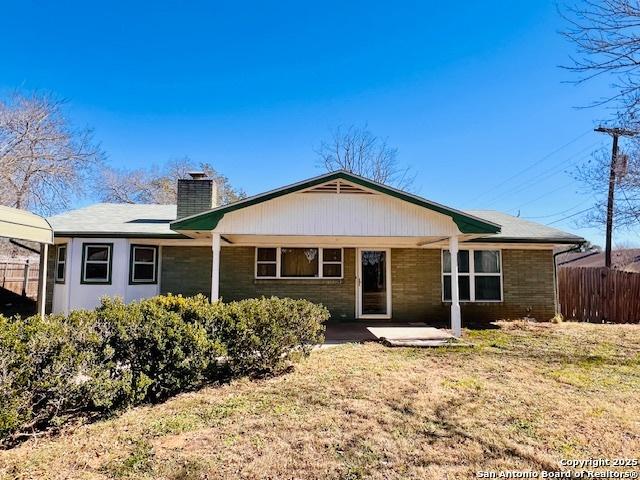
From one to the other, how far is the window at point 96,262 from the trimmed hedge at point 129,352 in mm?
6231

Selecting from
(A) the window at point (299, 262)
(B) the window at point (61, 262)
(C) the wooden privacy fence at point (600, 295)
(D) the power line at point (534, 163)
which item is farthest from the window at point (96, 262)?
(D) the power line at point (534, 163)

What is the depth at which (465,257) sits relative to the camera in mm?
12508

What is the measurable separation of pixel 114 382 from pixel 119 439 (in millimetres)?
757

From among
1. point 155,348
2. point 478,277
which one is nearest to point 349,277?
point 478,277

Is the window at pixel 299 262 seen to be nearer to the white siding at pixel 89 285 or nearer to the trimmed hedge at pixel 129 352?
the white siding at pixel 89 285

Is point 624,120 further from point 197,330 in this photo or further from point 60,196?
point 60,196

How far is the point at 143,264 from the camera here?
38.1 feet

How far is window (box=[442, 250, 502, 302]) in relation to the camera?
40.6 feet

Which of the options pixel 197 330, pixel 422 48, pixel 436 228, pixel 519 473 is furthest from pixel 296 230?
pixel 422 48

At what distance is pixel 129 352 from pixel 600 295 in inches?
621

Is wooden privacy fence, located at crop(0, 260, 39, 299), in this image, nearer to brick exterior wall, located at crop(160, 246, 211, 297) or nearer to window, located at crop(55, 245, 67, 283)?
window, located at crop(55, 245, 67, 283)

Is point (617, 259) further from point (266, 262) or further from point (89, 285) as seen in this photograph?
point (89, 285)

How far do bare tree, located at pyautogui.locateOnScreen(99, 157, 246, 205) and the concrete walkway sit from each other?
24608mm

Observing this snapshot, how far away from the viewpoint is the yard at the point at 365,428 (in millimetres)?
3416
